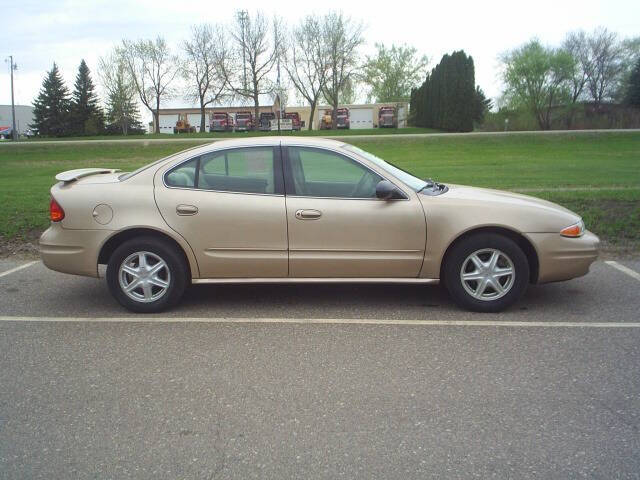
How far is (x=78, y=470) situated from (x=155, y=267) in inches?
98.2

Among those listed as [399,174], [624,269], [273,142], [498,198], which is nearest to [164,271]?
[273,142]

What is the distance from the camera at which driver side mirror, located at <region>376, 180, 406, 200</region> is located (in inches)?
194

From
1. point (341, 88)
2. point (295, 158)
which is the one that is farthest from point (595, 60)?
point (295, 158)

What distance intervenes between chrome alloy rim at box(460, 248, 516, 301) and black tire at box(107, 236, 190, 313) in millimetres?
2505

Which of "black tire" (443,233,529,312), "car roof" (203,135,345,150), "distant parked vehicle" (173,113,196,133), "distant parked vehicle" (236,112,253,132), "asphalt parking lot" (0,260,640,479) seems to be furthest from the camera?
"distant parked vehicle" (173,113,196,133)

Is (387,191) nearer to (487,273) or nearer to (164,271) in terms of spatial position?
(487,273)

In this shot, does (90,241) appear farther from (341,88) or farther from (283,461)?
(341,88)

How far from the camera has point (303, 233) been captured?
4.98m

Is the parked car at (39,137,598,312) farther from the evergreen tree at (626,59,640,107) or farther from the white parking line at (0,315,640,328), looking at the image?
the evergreen tree at (626,59,640,107)

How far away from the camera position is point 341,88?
177 ft

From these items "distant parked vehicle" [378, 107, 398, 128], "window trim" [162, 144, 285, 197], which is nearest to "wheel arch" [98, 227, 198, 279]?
"window trim" [162, 144, 285, 197]

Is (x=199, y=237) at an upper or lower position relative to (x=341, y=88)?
lower

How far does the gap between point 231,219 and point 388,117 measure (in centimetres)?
5355

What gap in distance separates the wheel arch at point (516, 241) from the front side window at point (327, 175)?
0.84 m
